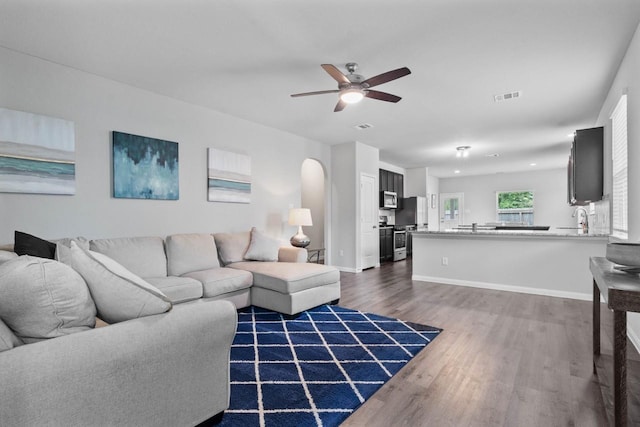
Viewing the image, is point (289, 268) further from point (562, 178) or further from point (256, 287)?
point (562, 178)

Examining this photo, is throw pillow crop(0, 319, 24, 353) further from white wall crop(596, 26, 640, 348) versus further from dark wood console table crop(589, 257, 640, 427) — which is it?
white wall crop(596, 26, 640, 348)

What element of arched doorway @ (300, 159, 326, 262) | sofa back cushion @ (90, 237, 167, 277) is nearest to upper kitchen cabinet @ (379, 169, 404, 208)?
arched doorway @ (300, 159, 326, 262)

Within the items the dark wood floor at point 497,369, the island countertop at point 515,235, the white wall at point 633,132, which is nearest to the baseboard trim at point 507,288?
the dark wood floor at point 497,369

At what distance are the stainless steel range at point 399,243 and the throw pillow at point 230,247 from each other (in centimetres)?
460

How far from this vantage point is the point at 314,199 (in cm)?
822

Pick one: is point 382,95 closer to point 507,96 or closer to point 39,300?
point 507,96

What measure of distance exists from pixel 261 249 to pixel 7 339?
324 cm

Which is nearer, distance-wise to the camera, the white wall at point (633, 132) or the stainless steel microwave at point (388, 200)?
the white wall at point (633, 132)

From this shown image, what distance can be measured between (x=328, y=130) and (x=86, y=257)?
453 centimetres

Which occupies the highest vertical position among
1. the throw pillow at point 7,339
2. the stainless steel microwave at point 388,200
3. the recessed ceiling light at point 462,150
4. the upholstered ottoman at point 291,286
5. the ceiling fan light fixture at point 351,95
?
the recessed ceiling light at point 462,150

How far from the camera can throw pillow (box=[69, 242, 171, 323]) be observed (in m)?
1.45

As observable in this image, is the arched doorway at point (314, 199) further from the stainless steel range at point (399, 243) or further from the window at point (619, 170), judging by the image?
the window at point (619, 170)

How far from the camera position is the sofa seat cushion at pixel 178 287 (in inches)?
118

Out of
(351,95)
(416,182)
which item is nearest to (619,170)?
(351,95)
